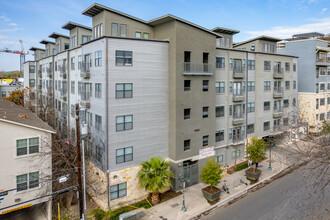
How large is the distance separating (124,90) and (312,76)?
40215 millimetres

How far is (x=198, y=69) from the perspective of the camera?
84.8 feet

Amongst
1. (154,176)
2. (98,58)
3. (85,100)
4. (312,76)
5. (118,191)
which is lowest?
(118,191)

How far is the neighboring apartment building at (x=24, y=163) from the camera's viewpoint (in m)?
18.4

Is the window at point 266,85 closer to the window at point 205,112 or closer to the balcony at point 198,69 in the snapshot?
the balcony at point 198,69

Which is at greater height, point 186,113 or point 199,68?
point 199,68

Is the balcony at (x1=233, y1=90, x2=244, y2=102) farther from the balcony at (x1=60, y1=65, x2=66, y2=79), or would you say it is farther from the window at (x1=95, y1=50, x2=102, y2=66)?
the balcony at (x1=60, y1=65, x2=66, y2=79)

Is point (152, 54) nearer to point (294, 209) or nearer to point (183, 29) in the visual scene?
point (183, 29)

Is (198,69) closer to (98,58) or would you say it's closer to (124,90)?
(124,90)

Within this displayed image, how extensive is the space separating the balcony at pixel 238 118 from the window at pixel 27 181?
23.9 meters

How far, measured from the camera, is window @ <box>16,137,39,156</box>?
63.1 feet

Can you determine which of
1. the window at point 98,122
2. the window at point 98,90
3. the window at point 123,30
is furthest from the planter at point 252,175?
the window at point 123,30

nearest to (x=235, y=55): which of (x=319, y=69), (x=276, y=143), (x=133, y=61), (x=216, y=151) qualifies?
(x=216, y=151)

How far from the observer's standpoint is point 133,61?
22.5 metres

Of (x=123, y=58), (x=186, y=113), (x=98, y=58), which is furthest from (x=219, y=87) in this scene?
(x=98, y=58)
